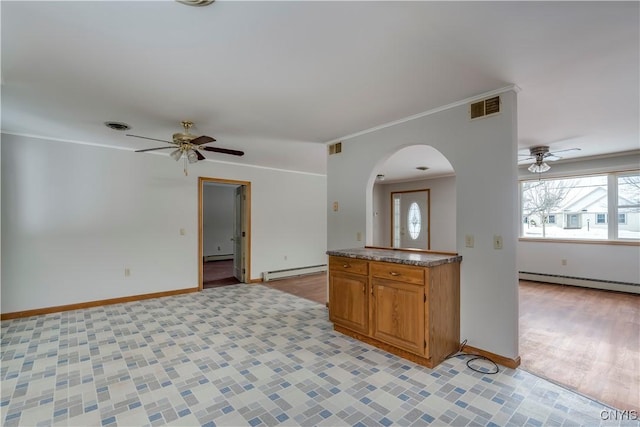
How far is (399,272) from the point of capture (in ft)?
8.82

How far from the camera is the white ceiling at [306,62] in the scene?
1577 mm

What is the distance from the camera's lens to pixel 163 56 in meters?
1.98

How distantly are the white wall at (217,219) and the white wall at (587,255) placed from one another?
7.91 m

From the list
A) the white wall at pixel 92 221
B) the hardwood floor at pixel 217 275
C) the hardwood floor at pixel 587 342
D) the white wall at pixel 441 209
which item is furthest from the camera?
the white wall at pixel 441 209

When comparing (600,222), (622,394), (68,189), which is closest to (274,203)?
Result: (68,189)

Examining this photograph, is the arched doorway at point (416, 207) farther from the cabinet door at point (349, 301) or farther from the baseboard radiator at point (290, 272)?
the cabinet door at point (349, 301)

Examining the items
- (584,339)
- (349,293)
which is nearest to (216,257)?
(349,293)

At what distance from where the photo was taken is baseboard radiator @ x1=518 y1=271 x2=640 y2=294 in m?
4.95

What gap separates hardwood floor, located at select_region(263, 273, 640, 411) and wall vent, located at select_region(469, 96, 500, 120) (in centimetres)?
224

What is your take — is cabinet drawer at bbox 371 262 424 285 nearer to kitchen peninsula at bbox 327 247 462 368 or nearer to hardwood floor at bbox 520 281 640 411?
kitchen peninsula at bbox 327 247 462 368

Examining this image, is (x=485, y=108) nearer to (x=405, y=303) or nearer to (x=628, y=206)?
(x=405, y=303)

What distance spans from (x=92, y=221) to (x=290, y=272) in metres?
3.65

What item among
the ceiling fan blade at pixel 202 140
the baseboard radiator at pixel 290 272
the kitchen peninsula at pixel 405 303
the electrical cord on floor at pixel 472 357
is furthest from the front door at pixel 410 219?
the ceiling fan blade at pixel 202 140

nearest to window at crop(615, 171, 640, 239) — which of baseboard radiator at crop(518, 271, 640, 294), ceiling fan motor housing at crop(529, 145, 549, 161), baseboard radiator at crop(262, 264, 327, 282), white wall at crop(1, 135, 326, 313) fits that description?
baseboard radiator at crop(518, 271, 640, 294)
